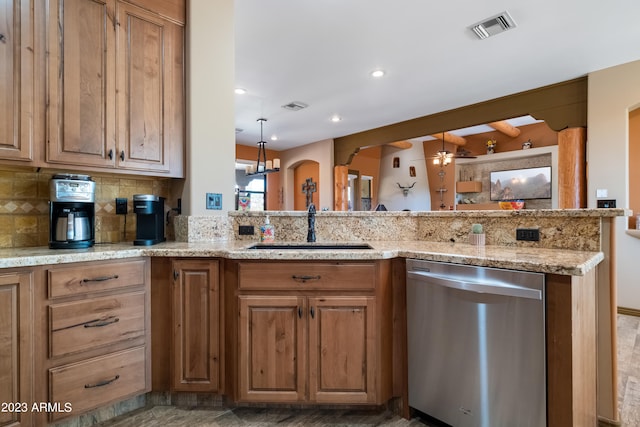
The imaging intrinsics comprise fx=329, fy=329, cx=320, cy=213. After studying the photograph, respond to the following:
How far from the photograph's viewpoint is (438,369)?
1643 mm

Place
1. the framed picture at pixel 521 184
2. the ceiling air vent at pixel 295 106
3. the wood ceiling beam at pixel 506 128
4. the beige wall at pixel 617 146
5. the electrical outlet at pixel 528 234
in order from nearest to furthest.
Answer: the electrical outlet at pixel 528 234 → the beige wall at pixel 617 146 → the ceiling air vent at pixel 295 106 → the wood ceiling beam at pixel 506 128 → the framed picture at pixel 521 184

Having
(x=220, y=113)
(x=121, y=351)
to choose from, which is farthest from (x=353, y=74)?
(x=121, y=351)

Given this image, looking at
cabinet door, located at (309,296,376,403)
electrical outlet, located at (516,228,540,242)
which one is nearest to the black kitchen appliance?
cabinet door, located at (309,296,376,403)

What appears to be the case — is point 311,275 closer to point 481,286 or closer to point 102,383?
point 481,286

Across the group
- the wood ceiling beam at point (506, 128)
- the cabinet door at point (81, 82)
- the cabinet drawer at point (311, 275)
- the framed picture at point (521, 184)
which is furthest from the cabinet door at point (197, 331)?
the framed picture at point (521, 184)

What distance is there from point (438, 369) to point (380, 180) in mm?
8311

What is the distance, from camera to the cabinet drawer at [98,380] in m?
1.58

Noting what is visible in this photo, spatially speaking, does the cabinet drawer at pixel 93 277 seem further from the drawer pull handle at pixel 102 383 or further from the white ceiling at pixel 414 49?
the white ceiling at pixel 414 49

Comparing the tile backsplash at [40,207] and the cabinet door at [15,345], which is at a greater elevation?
the tile backsplash at [40,207]

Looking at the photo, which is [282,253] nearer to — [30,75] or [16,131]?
[16,131]

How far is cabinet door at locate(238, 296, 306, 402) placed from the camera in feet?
5.67

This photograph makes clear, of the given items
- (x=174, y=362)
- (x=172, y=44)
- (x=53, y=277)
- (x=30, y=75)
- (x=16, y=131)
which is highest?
(x=172, y=44)

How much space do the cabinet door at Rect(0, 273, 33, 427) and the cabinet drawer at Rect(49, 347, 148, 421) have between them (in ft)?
0.34

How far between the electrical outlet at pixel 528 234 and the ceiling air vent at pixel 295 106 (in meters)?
3.93
